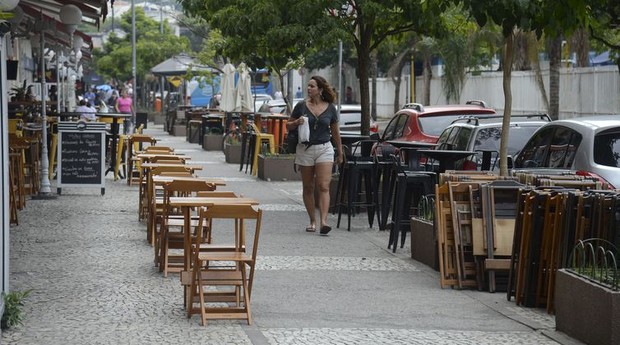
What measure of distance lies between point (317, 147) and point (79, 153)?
5.79 m

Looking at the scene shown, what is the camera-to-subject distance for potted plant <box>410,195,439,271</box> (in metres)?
12.1

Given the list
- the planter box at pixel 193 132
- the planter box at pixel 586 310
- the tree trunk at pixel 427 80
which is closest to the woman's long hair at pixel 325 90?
the planter box at pixel 586 310

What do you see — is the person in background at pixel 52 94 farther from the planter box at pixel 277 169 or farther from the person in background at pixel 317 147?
the person in background at pixel 317 147

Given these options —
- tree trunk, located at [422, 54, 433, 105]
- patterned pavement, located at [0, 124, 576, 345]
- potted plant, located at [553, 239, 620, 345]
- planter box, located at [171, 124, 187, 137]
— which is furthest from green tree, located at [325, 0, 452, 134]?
tree trunk, located at [422, 54, 433, 105]

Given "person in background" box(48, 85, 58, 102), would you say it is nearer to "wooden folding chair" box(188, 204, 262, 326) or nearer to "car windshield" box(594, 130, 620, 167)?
"car windshield" box(594, 130, 620, 167)

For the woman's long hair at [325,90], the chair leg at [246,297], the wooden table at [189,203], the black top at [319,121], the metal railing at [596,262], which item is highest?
the woman's long hair at [325,90]

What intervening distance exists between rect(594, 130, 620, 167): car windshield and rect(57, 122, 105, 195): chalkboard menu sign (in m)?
9.07

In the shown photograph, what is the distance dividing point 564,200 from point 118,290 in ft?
12.5

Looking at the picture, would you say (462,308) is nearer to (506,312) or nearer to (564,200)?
(506,312)

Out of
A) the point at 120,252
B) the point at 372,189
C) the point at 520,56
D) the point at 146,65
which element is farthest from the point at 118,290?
the point at 146,65

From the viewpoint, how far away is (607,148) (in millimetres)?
12867

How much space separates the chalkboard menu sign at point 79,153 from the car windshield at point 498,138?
611 cm

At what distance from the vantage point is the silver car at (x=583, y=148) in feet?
41.7

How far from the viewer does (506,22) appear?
11211mm
